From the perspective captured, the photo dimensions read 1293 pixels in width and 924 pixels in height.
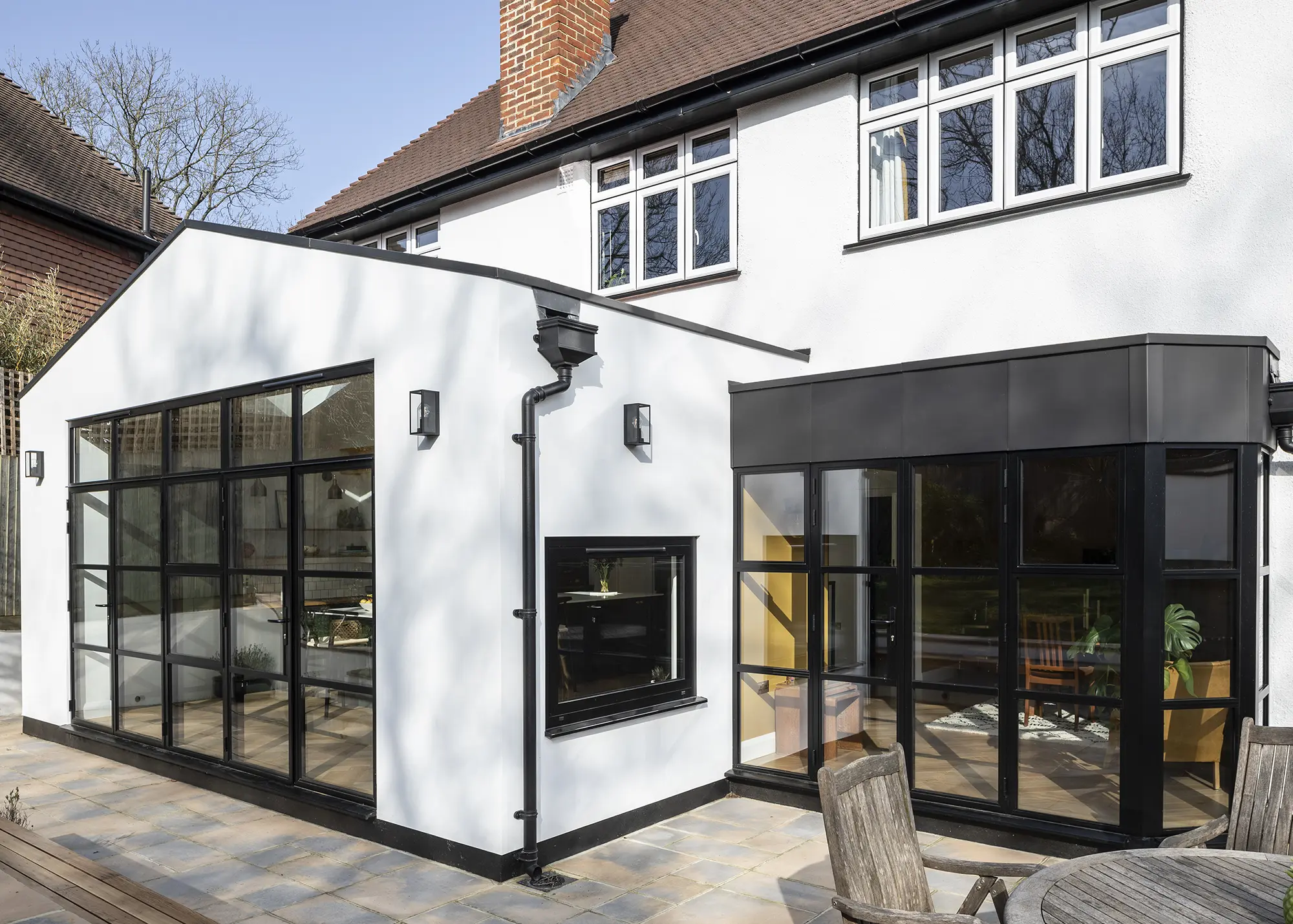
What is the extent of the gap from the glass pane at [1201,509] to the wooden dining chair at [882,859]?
2408 millimetres

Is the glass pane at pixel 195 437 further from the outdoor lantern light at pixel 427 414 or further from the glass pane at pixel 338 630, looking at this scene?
the outdoor lantern light at pixel 427 414

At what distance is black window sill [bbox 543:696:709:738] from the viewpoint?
16.8 feet

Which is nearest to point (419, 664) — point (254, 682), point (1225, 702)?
point (254, 682)

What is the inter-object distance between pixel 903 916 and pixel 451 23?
478 inches

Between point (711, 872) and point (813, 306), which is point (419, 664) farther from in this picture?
point (813, 306)

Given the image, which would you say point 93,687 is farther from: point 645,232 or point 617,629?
point 645,232

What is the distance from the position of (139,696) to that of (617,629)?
13.9ft

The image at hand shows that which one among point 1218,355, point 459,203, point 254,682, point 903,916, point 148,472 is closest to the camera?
point 903,916

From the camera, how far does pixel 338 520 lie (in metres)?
5.77

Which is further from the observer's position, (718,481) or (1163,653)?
(718,481)

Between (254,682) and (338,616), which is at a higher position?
(338,616)

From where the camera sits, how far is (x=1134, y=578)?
482cm

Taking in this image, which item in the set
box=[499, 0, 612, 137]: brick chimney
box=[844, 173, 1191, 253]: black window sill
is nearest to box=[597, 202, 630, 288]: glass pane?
box=[499, 0, 612, 137]: brick chimney

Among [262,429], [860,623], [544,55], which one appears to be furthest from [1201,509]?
[544,55]
